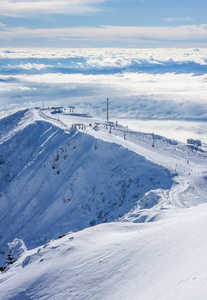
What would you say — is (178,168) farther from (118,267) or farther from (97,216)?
(118,267)

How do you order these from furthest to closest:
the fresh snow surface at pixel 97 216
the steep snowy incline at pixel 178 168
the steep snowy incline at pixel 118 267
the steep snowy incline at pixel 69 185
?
the steep snowy incline at pixel 69 185, the steep snowy incline at pixel 178 168, the fresh snow surface at pixel 97 216, the steep snowy incline at pixel 118 267

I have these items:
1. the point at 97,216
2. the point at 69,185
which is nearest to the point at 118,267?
the point at 97,216

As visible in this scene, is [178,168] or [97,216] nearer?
[97,216]

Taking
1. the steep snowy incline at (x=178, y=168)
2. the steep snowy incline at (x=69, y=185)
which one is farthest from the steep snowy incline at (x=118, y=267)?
the steep snowy incline at (x=69, y=185)

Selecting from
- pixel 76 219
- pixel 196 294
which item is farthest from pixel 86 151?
pixel 196 294

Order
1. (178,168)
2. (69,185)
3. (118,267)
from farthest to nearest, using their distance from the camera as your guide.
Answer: (69,185) < (178,168) < (118,267)

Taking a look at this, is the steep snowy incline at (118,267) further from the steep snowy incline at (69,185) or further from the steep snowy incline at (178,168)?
the steep snowy incline at (69,185)
